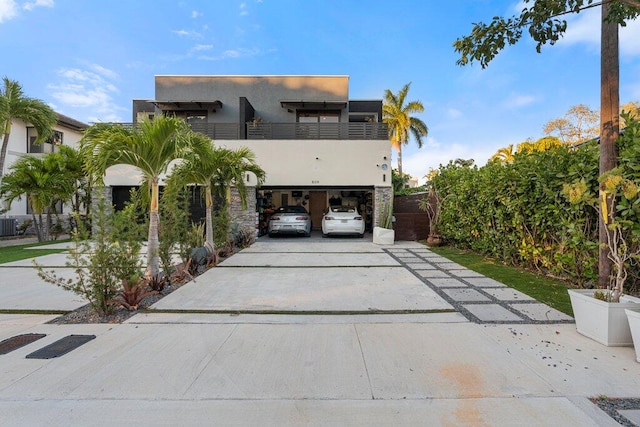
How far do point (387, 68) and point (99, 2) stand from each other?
30.8 ft

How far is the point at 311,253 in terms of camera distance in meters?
9.97

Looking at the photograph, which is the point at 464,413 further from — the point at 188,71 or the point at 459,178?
the point at 188,71

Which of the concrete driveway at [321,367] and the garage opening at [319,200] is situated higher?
the garage opening at [319,200]

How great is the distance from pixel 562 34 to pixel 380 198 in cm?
992

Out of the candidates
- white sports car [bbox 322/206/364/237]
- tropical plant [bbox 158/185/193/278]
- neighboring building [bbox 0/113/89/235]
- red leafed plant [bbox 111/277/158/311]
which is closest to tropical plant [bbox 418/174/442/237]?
white sports car [bbox 322/206/364/237]

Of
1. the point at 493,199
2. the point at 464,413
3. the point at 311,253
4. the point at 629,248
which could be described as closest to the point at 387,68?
the point at 493,199

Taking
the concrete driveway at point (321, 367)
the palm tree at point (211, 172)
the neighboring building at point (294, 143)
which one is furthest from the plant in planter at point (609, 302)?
the neighboring building at point (294, 143)

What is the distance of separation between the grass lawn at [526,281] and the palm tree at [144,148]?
645 centimetres

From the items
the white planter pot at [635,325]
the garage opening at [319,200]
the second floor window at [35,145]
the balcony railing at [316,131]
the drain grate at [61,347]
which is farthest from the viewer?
the second floor window at [35,145]

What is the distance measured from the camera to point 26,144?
19016 millimetres

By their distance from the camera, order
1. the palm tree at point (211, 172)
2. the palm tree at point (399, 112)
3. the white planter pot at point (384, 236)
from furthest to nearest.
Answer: the palm tree at point (399, 112) < the white planter pot at point (384, 236) < the palm tree at point (211, 172)

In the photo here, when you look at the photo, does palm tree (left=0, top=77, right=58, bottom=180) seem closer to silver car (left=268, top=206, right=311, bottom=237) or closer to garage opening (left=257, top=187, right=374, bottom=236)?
garage opening (left=257, top=187, right=374, bottom=236)

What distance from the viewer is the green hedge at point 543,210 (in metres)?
4.55

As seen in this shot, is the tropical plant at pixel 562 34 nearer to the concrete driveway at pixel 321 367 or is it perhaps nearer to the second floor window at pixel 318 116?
the concrete driveway at pixel 321 367
